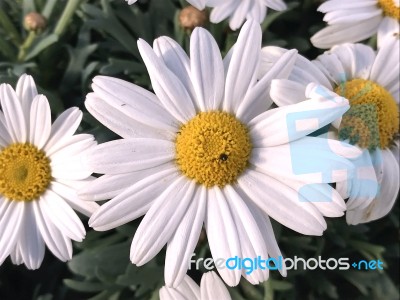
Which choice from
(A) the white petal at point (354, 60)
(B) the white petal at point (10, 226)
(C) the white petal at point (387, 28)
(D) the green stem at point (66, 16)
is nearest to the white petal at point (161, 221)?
(B) the white petal at point (10, 226)

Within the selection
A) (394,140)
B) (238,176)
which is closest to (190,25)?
(238,176)

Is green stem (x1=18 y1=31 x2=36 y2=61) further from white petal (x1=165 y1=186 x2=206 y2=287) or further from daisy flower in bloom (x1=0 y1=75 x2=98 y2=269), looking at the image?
white petal (x1=165 y1=186 x2=206 y2=287)

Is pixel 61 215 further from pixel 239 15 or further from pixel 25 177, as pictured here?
pixel 239 15

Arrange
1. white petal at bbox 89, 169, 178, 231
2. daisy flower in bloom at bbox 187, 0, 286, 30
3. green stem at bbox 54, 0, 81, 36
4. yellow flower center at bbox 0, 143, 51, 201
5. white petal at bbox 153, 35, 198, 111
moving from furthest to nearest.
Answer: green stem at bbox 54, 0, 81, 36
daisy flower in bloom at bbox 187, 0, 286, 30
yellow flower center at bbox 0, 143, 51, 201
white petal at bbox 153, 35, 198, 111
white petal at bbox 89, 169, 178, 231

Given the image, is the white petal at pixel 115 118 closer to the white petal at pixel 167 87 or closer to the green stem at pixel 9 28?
the white petal at pixel 167 87

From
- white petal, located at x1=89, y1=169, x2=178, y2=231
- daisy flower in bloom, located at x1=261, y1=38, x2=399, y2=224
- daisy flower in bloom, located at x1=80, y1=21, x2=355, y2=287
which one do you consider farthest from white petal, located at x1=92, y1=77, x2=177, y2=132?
daisy flower in bloom, located at x1=261, y1=38, x2=399, y2=224

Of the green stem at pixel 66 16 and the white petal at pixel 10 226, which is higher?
the green stem at pixel 66 16
